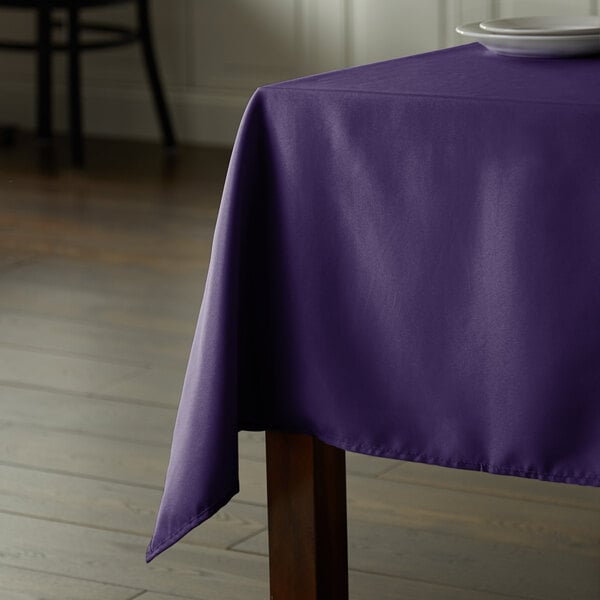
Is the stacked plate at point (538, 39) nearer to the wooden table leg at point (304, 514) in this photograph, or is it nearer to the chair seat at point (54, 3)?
the wooden table leg at point (304, 514)

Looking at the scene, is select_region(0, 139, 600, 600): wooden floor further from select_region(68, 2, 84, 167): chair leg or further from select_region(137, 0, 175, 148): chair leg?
select_region(137, 0, 175, 148): chair leg

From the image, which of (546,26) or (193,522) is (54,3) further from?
(193,522)

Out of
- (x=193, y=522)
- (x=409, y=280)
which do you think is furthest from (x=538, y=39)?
(x=193, y=522)

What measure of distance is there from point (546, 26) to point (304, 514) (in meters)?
0.61

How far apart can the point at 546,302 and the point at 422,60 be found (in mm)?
388

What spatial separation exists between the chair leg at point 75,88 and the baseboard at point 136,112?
49 centimetres

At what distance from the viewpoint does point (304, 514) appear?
145cm

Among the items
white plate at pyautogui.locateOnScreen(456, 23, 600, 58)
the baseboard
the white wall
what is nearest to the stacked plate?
white plate at pyautogui.locateOnScreen(456, 23, 600, 58)

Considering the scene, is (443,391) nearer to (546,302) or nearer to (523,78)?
(546,302)

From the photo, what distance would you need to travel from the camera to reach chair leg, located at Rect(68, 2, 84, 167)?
4355mm

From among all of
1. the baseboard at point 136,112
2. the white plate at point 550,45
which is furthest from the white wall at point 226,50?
the white plate at point 550,45

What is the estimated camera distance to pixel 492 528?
1.88m

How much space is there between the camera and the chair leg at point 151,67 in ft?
15.1

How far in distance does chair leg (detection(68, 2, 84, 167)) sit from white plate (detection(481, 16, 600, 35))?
116 inches
